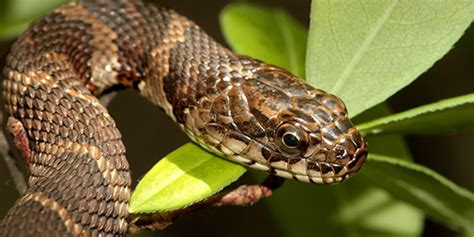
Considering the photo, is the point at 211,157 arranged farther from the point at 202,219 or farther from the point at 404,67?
the point at 202,219

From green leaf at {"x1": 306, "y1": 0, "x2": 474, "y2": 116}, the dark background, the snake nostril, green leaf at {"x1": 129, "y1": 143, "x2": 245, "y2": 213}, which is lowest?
A: the dark background

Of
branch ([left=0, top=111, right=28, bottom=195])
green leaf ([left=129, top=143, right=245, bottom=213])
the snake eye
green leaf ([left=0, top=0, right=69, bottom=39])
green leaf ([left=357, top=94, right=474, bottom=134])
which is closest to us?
green leaf ([left=129, top=143, right=245, bottom=213])

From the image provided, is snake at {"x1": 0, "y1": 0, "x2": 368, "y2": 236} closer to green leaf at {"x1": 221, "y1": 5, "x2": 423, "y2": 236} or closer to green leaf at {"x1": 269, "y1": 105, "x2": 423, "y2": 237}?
green leaf at {"x1": 221, "y1": 5, "x2": 423, "y2": 236}

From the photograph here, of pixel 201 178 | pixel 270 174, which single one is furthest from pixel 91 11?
pixel 201 178

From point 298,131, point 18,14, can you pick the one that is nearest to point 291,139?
point 298,131

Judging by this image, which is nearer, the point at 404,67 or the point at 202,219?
the point at 404,67

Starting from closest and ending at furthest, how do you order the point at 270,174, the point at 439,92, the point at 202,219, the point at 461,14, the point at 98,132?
the point at 461,14
the point at 98,132
the point at 270,174
the point at 439,92
the point at 202,219

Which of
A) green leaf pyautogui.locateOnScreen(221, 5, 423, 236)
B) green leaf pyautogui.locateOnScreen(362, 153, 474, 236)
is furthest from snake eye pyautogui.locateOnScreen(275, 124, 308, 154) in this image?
green leaf pyautogui.locateOnScreen(221, 5, 423, 236)
